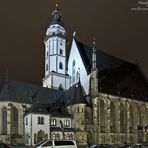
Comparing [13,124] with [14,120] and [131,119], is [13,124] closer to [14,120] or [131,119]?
[14,120]

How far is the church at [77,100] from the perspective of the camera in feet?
251

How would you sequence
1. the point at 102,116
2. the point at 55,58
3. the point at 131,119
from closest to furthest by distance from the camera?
the point at 102,116
the point at 131,119
the point at 55,58

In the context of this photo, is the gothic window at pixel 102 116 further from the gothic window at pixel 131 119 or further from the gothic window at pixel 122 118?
the gothic window at pixel 131 119

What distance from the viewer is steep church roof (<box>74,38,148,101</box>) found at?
91125 mm

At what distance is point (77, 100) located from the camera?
81.4m

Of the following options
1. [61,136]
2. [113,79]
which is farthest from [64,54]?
[61,136]

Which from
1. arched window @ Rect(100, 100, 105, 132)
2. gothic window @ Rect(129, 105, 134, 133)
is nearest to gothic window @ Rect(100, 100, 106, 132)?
arched window @ Rect(100, 100, 105, 132)

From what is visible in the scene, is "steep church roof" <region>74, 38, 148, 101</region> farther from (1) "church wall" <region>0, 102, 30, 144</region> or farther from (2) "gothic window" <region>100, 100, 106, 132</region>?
(1) "church wall" <region>0, 102, 30, 144</region>

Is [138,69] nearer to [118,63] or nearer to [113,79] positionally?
[118,63]

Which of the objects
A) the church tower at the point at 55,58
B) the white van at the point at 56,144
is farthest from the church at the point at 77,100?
the white van at the point at 56,144

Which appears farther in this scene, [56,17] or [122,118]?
[56,17]

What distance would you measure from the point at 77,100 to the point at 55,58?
1758 centimetres

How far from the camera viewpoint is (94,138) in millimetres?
82188

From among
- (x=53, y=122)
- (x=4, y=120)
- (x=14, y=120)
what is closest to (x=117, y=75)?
(x=53, y=122)
